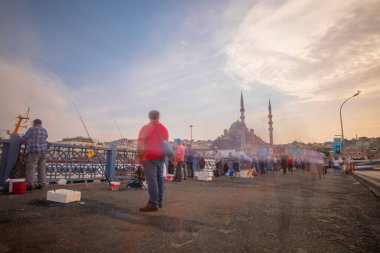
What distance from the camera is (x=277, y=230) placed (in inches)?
117

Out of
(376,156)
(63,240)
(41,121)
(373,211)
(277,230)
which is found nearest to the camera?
(63,240)

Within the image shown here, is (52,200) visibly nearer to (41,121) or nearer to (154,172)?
(154,172)

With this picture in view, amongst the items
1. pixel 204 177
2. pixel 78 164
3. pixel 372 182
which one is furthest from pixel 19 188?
pixel 372 182

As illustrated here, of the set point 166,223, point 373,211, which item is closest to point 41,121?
point 166,223

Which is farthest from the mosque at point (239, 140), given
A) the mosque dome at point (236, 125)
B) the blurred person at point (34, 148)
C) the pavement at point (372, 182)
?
the blurred person at point (34, 148)

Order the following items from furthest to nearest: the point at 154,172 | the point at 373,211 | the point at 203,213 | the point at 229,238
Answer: the point at 373,211
the point at 154,172
the point at 203,213
the point at 229,238

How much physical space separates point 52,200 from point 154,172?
244 cm

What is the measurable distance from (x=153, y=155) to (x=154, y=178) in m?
0.44

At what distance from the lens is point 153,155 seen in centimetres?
423

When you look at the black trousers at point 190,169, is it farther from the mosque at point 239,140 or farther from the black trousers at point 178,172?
the mosque at point 239,140

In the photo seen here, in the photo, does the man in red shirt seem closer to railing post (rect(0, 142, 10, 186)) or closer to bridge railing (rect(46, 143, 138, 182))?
railing post (rect(0, 142, 10, 186))

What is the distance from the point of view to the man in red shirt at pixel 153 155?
4.09 metres

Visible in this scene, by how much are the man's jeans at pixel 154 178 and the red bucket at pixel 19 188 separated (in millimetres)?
3987

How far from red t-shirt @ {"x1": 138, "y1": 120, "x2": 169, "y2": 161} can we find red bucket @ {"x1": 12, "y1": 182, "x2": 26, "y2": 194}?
4003 mm
